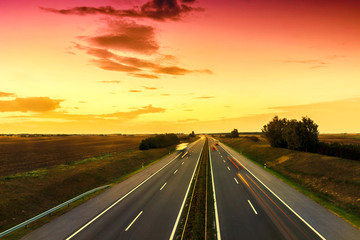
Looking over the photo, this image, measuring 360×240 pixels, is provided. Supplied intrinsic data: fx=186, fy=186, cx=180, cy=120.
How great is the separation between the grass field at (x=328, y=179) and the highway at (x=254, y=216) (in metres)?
4.78

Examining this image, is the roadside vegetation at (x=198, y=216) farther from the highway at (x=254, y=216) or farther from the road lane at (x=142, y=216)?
the road lane at (x=142, y=216)

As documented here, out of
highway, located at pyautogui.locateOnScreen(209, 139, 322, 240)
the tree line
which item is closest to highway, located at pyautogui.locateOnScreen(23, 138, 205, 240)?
highway, located at pyautogui.locateOnScreen(209, 139, 322, 240)

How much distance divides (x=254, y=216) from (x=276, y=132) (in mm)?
43996

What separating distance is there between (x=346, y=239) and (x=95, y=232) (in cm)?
1701

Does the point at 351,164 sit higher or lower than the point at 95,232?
higher

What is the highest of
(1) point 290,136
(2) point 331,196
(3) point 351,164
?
(1) point 290,136

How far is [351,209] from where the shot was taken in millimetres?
17031

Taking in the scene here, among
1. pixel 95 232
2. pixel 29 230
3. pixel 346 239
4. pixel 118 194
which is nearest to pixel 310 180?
pixel 346 239

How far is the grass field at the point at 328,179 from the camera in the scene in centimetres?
1778

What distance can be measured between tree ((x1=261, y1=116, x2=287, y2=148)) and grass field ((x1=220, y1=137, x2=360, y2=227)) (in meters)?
15.3

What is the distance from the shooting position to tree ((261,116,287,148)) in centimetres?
5300

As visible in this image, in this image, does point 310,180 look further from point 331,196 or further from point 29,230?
point 29,230

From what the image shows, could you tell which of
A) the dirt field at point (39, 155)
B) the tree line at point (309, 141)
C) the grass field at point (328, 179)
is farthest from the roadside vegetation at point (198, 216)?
the dirt field at point (39, 155)

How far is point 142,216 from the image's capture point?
51.2 feet
